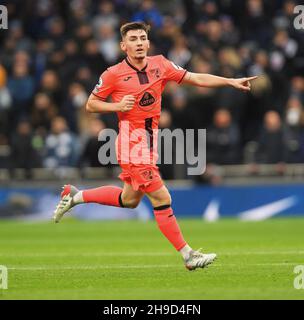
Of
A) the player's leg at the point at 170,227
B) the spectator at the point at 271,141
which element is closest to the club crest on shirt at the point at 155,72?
the player's leg at the point at 170,227

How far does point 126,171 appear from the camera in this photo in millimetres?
11508

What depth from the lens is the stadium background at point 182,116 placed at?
2150 cm

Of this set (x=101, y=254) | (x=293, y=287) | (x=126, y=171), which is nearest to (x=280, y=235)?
(x=101, y=254)

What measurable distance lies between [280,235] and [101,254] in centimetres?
395

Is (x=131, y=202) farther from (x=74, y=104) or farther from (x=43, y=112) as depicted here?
(x=43, y=112)

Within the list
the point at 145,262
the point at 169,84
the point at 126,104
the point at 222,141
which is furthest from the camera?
the point at 169,84

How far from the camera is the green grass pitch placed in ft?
31.9

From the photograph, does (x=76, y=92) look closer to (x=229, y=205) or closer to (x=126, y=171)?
(x=229, y=205)

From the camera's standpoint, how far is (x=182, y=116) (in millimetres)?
21656

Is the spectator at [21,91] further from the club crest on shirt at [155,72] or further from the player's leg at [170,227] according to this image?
the player's leg at [170,227]

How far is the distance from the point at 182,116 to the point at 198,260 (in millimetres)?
10714

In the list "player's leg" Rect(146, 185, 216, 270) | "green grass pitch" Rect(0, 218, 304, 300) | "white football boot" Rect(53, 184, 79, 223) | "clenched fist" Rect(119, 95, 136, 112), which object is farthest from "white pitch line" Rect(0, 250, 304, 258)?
"clenched fist" Rect(119, 95, 136, 112)

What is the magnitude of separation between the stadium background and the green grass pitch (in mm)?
1550

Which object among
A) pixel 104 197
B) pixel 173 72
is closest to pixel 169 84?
pixel 104 197
